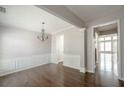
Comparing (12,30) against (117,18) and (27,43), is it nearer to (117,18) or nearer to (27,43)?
(27,43)

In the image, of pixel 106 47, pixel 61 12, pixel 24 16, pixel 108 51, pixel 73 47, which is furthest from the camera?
pixel 106 47

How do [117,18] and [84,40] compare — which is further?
[84,40]

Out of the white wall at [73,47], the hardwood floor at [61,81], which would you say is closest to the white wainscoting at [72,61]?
the white wall at [73,47]

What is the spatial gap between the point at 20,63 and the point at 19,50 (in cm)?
79

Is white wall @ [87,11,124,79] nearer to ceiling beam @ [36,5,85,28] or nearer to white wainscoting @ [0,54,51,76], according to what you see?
ceiling beam @ [36,5,85,28]

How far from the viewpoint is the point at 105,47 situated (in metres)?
5.55

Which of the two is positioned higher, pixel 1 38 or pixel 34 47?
pixel 1 38

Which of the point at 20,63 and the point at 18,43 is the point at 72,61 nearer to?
the point at 20,63

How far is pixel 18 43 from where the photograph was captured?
14.5ft

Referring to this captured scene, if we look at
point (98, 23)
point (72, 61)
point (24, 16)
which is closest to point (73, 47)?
point (72, 61)

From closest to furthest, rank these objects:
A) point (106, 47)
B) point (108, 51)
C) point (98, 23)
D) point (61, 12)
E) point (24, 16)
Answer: point (61, 12) < point (24, 16) < point (98, 23) < point (108, 51) < point (106, 47)

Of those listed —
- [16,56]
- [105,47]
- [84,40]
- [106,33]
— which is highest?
[106,33]
